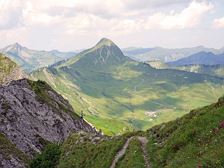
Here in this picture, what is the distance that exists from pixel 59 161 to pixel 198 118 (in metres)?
35.7

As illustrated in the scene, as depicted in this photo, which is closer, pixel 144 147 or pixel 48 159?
pixel 144 147

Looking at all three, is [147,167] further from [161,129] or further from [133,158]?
[161,129]

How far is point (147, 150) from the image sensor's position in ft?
170

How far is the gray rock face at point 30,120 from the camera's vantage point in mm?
118375

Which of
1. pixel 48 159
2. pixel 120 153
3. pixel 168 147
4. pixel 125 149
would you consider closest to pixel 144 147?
pixel 125 149

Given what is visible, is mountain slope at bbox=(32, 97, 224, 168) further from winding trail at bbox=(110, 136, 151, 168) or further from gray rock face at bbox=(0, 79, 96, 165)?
gray rock face at bbox=(0, 79, 96, 165)

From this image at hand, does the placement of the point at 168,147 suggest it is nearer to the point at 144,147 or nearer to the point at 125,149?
the point at 144,147

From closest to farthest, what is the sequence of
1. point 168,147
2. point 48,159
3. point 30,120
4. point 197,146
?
point 197,146 → point 168,147 → point 48,159 → point 30,120

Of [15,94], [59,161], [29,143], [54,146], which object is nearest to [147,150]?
[59,161]

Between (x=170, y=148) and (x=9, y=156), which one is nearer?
(x=170, y=148)

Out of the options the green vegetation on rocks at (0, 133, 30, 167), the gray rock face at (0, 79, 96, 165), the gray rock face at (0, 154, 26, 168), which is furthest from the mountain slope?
the gray rock face at (0, 79, 96, 165)

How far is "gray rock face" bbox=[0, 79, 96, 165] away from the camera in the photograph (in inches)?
4660

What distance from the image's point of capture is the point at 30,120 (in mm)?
135000

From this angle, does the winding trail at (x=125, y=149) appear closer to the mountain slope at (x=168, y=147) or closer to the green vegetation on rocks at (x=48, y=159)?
the mountain slope at (x=168, y=147)
